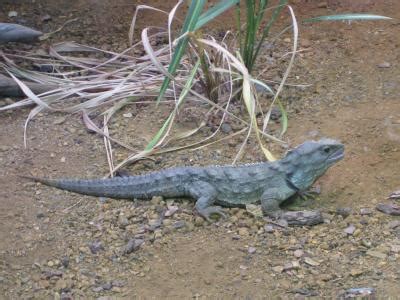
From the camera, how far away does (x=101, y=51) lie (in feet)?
19.9

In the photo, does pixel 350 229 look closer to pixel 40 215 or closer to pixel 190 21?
pixel 190 21

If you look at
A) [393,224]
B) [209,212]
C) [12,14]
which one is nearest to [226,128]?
[209,212]

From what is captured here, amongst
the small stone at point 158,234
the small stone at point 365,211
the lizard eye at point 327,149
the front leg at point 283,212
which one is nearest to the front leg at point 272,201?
the front leg at point 283,212

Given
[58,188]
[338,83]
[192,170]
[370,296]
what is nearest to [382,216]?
[370,296]

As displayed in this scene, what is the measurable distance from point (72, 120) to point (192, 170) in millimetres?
1206

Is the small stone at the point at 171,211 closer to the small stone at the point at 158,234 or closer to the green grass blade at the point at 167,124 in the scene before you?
the small stone at the point at 158,234

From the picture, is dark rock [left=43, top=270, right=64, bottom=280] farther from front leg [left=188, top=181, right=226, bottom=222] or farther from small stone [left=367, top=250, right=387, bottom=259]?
small stone [left=367, top=250, right=387, bottom=259]

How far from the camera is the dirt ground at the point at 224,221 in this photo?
3.71 m

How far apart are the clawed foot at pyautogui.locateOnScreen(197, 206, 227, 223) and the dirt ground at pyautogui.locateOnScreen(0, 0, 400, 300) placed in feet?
0.21

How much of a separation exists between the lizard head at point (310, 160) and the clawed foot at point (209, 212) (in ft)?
1.60

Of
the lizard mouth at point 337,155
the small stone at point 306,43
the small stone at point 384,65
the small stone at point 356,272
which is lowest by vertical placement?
the small stone at point 356,272

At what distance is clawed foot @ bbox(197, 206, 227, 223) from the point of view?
4327 mm

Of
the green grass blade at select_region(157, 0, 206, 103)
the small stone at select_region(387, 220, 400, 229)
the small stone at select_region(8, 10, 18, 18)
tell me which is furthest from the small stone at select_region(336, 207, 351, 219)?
the small stone at select_region(8, 10, 18, 18)

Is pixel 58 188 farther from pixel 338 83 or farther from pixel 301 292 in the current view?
pixel 338 83
